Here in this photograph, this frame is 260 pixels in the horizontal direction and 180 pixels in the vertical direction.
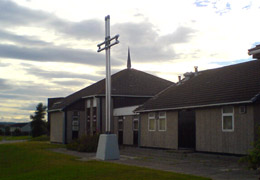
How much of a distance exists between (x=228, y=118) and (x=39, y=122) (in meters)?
49.6

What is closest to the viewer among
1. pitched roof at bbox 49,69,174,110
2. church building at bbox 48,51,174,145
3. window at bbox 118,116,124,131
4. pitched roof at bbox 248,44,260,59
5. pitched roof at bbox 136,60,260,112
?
pitched roof at bbox 248,44,260,59

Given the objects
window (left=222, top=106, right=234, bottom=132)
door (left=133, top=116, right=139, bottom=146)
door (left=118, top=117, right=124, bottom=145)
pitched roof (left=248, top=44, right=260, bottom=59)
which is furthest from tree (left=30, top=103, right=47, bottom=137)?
pitched roof (left=248, top=44, right=260, bottom=59)

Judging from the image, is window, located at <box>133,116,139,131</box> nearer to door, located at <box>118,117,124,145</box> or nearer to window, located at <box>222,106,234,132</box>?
door, located at <box>118,117,124,145</box>

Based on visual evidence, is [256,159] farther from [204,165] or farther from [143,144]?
[143,144]

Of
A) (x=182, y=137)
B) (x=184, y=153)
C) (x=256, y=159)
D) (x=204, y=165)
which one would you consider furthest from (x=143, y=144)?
(x=256, y=159)

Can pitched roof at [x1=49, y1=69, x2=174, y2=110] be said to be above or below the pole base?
above

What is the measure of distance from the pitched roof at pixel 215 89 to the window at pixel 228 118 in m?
0.48

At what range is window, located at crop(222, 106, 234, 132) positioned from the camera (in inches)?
688

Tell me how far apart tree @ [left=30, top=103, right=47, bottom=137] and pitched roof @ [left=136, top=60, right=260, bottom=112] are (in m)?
40.1

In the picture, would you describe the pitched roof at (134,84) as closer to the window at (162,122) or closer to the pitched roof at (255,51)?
the window at (162,122)

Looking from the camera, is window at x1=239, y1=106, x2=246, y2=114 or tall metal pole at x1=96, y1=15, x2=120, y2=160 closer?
window at x1=239, y1=106, x2=246, y2=114

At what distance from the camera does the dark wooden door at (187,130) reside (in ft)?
73.6

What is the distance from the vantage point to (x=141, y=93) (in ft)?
106

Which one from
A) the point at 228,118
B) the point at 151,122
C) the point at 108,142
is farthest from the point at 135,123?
the point at 228,118
